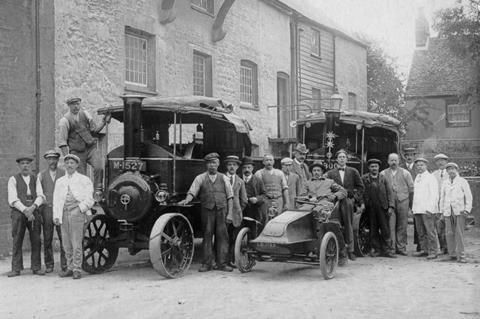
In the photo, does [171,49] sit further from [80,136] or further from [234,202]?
[234,202]

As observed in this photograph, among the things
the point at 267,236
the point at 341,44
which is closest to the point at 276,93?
the point at 341,44

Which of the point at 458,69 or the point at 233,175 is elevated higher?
the point at 458,69

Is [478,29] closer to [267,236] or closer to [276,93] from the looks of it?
[276,93]

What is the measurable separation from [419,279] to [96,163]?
18.6 ft

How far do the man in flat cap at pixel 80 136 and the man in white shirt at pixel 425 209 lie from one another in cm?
570

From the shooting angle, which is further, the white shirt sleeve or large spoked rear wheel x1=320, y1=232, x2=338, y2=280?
the white shirt sleeve

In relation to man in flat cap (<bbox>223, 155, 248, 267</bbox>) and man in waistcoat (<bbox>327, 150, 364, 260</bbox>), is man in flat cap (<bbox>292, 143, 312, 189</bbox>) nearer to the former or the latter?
man in waistcoat (<bbox>327, 150, 364, 260</bbox>)

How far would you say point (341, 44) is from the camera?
1022 inches

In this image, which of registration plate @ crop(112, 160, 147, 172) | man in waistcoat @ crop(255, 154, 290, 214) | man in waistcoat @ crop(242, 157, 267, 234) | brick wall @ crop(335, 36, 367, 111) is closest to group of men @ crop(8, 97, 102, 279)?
registration plate @ crop(112, 160, 147, 172)

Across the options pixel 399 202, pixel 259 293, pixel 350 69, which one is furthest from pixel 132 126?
pixel 350 69

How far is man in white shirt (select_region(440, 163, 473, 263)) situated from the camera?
35.5 feet

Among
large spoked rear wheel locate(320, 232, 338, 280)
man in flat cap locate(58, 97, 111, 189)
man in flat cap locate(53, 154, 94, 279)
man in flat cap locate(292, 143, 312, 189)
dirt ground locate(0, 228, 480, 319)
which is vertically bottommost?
dirt ground locate(0, 228, 480, 319)

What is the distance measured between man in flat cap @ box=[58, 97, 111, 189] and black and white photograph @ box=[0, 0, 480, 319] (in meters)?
0.02

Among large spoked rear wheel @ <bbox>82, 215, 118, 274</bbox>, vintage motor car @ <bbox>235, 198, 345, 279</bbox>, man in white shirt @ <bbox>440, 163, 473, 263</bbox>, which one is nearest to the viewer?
vintage motor car @ <bbox>235, 198, 345, 279</bbox>
